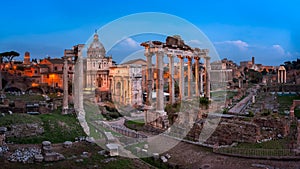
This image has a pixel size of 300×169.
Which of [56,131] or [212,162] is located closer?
Result: [212,162]

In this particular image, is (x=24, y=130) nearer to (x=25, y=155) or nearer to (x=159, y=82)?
(x=25, y=155)

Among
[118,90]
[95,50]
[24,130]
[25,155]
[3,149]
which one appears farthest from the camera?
[95,50]

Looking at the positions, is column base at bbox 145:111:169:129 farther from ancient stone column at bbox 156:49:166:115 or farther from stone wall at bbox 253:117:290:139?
stone wall at bbox 253:117:290:139

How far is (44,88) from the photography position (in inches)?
1957

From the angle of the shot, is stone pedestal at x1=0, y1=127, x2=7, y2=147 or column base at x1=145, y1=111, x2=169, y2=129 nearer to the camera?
stone pedestal at x1=0, y1=127, x2=7, y2=147

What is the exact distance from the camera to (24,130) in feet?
50.4

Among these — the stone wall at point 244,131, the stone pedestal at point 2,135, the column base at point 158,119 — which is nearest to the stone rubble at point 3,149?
the stone pedestal at point 2,135

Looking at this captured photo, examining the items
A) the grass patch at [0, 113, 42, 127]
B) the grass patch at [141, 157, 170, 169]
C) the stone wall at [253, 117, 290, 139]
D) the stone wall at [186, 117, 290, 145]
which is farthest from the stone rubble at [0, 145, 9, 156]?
the stone wall at [253, 117, 290, 139]

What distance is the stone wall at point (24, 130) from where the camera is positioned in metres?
14.8

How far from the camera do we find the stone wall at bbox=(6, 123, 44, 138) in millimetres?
14839

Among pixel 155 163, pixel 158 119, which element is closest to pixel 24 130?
pixel 155 163

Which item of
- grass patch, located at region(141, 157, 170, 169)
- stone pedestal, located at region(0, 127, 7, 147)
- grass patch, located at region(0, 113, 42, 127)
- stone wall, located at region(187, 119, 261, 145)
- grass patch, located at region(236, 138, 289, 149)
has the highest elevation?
grass patch, located at region(0, 113, 42, 127)

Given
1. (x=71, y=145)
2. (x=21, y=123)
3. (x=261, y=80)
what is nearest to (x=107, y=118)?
(x=21, y=123)

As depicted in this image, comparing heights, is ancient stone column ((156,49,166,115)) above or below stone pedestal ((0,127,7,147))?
above
